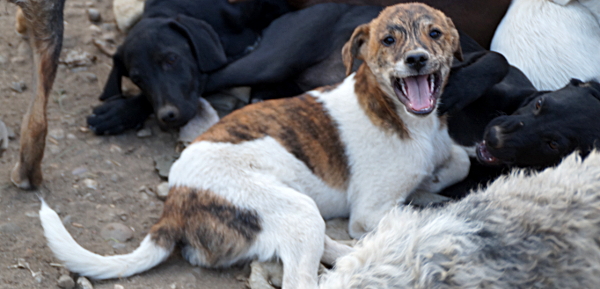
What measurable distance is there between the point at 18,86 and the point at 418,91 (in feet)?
9.62

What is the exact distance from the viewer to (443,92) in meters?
3.69

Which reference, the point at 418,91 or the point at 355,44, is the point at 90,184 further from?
the point at 418,91

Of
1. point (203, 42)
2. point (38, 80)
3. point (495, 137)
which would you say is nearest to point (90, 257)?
point (38, 80)

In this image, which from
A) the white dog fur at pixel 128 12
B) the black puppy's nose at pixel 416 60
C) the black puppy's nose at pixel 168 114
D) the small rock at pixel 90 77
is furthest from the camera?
the white dog fur at pixel 128 12

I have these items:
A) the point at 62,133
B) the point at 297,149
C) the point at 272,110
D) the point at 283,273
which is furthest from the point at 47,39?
the point at 283,273

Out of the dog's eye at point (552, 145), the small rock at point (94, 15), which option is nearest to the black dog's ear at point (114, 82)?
the small rock at point (94, 15)

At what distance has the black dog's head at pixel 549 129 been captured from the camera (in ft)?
10.8

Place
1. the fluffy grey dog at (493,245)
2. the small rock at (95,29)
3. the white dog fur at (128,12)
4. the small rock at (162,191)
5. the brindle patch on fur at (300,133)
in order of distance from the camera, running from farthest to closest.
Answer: the small rock at (95,29) < the white dog fur at (128,12) < the small rock at (162,191) < the brindle patch on fur at (300,133) < the fluffy grey dog at (493,245)

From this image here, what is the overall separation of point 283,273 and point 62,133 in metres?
2.09

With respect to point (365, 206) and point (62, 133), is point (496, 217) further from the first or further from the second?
point (62, 133)

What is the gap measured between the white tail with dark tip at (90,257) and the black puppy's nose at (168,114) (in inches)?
51.0

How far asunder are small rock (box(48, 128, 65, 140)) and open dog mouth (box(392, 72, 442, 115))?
7.74 feet

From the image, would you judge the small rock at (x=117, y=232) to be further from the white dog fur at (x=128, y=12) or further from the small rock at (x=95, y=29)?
the small rock at (x=95, y=29)

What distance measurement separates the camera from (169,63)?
13.8ft
